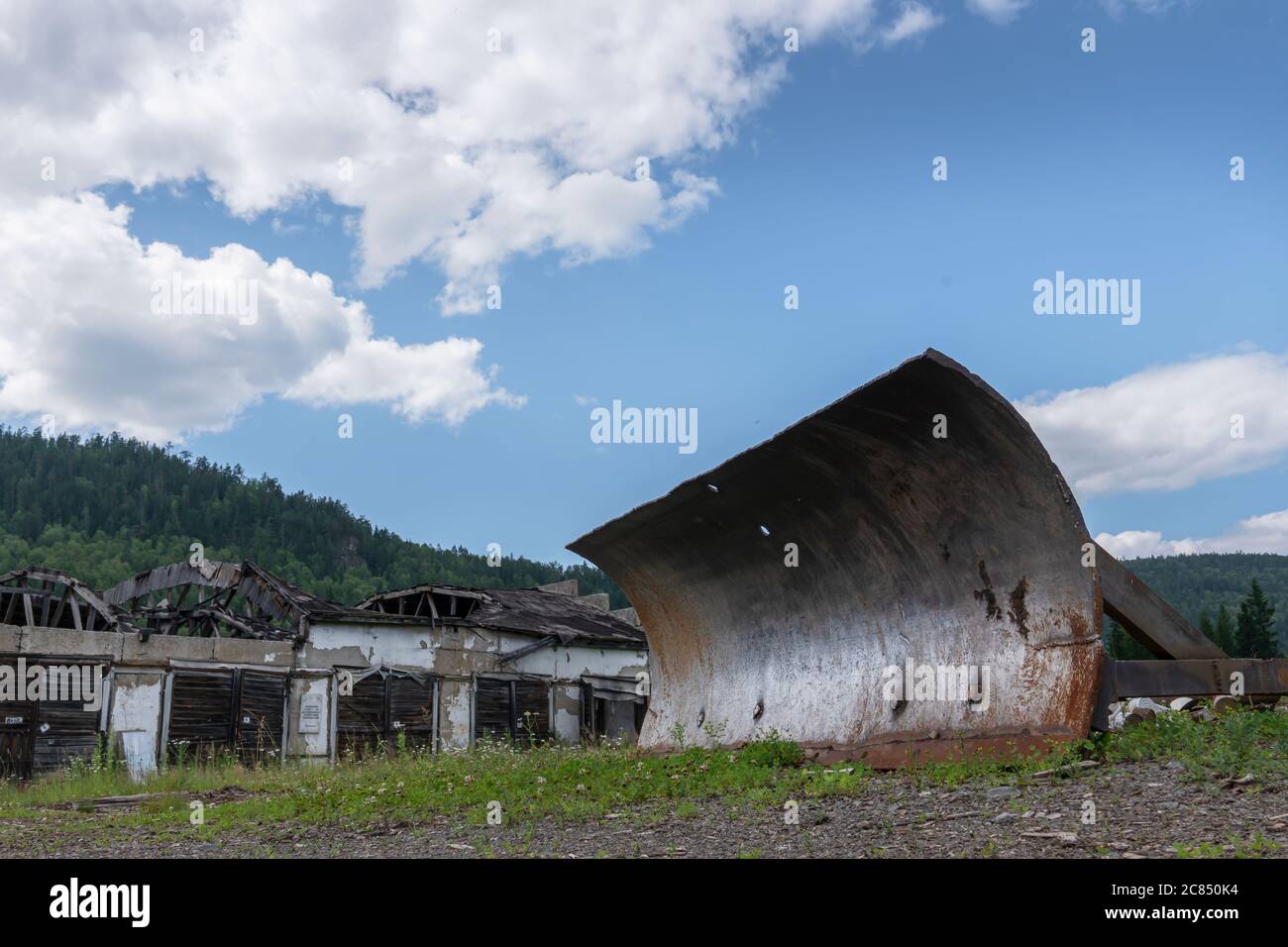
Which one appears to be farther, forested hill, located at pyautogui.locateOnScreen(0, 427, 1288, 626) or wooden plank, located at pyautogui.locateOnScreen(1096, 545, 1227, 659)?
forested hill, located at pyautogui.locateOnScreen(0, 427, 1288, 626)

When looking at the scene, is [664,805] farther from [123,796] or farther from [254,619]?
[254,619]

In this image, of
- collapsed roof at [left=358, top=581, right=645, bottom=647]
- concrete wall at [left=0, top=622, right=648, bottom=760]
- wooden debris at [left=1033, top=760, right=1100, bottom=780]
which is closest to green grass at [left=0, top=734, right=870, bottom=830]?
wooden debris at [left=1033, top=760, right=1100, bottom=780]

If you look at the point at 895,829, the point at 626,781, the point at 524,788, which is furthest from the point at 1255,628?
the point at 895,829

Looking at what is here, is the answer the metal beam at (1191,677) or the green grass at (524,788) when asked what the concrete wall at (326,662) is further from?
the metal beam at (1191,677)

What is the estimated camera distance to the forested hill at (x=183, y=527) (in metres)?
68.6

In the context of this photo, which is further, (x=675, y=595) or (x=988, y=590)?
(x=675, y=595)

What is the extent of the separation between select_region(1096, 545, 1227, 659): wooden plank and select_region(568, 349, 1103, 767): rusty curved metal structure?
17.3 inches

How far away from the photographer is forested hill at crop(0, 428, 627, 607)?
6862cm

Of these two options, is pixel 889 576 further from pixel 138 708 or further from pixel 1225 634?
pixel 1225 634

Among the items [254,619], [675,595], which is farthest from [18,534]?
[675,595]

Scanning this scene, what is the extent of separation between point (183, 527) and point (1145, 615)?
79175 mm

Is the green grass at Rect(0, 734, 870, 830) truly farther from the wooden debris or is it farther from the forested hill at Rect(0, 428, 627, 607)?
the forested hill at Rect(0, 428, 627, 607)
